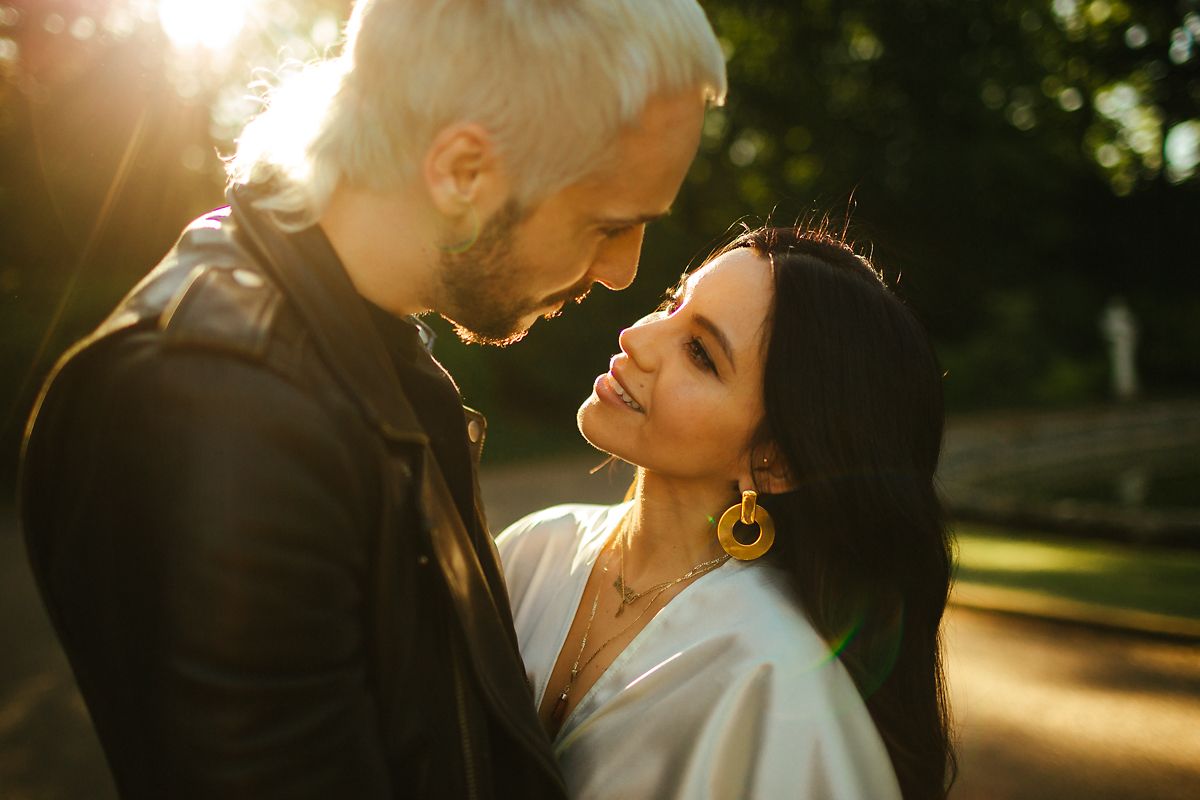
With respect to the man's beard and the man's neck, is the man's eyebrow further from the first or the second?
the man's neck

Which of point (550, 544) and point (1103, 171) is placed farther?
point (1103, 171)

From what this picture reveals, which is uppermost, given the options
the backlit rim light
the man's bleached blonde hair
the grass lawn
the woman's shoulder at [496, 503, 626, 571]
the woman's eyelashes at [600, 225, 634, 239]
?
the backlit rim light

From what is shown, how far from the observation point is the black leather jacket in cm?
125

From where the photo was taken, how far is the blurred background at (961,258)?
234 inches

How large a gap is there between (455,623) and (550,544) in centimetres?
154

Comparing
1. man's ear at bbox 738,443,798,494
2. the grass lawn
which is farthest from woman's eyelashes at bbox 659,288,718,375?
the grass lawn

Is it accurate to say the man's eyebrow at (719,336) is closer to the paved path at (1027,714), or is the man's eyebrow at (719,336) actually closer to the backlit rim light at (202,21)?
the paved path at (1027,714)

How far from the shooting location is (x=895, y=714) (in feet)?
8.30

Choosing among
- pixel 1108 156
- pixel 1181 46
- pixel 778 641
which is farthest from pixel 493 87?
pixel 1108 156

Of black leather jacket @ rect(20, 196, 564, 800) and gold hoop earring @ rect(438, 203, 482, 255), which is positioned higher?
gold hoop earring @ rect(438, 203, 482, 255)

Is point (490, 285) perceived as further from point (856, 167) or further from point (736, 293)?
point (856, 167)

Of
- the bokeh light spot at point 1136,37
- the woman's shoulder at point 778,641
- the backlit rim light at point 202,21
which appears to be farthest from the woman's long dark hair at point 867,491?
the bokeh light spot at point 1136,37

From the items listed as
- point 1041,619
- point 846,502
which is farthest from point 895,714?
point 1041,619

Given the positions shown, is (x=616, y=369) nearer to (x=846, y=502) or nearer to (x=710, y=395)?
(x=710, y=395)
